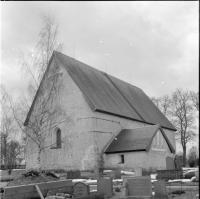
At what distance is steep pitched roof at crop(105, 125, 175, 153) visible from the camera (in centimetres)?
2356

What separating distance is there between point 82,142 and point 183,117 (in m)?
19.6

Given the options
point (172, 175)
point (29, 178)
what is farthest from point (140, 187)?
point (172, 175)

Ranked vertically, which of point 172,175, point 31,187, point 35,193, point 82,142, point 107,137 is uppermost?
point 107,137

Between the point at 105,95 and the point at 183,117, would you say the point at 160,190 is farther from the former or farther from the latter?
the point at 183,117

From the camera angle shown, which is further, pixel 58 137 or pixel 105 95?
pixel 105 95

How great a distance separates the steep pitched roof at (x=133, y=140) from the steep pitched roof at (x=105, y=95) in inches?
80.0

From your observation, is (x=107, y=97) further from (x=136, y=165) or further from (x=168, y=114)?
(x=168, y=114)

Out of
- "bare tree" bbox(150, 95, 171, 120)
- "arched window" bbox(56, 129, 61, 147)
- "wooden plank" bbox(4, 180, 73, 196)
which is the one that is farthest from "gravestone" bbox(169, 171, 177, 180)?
"bare tree" bbox(150, 95, 171, 120)

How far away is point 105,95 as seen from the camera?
2778 cm

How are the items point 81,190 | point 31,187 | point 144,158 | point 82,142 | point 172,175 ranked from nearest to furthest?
point 31,187
point 81,190
point 172,175
point 144,158
point 82,142

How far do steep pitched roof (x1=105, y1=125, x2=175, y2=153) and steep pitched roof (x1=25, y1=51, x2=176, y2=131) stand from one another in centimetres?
203

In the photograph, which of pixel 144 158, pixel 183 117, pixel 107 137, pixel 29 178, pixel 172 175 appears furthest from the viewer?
pixel 183 117

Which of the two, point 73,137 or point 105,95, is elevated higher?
point 105,95

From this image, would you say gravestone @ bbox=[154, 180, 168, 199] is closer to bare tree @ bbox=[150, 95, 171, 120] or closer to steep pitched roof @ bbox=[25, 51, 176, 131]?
steep pitched roof @ bbox=[25, 51, 176, 131]
